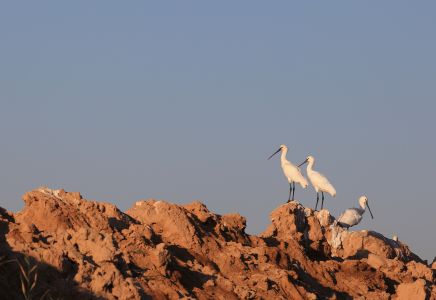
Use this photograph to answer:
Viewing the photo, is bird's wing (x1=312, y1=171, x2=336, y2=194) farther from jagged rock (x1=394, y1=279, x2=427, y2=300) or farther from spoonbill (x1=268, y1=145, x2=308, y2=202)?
jagged rock (x1=394, y1=279, x2=427, y2=300)

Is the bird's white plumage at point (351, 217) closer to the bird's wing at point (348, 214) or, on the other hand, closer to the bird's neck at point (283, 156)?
the bird's wing at point (348, 214)

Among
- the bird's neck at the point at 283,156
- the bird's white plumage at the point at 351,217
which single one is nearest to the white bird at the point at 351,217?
the bird's white plumage at the point at 351,217

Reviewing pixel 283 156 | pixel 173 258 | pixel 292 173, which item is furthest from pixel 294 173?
pixel 173 258

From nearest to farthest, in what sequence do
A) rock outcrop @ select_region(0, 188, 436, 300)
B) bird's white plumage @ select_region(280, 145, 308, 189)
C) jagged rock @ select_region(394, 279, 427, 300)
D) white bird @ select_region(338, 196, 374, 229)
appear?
rock outcrop @ select_region(0, 188, 436, 300) < jagged rock @ select_region(394, 279, 427, 300) < white bird @ select_region(338, 196, 374, 229) < bird's white plumage @ select_region(280, 145, 308, 189)

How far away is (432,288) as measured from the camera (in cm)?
2488

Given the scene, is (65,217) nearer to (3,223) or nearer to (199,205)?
(3,223)

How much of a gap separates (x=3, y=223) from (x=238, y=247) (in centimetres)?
508

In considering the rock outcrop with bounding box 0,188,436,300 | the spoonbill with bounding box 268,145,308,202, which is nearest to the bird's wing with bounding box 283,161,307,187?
→ the spoonbill with bounding box 268,145,308,202

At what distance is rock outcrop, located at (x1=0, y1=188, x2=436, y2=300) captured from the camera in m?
15.7

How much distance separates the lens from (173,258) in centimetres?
1930

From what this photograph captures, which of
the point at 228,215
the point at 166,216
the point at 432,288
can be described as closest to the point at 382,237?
the point at 432,288

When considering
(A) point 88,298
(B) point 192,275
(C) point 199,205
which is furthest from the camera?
(C) point 199,205

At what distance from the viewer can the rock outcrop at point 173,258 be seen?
1566 centimetres

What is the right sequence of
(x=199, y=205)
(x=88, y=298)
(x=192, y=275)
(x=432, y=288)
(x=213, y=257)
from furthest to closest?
(x=432, y=288) < (x=199, y=205) < (x=213, y=257) < (x=192, y=275) < (x=88, y=298)
